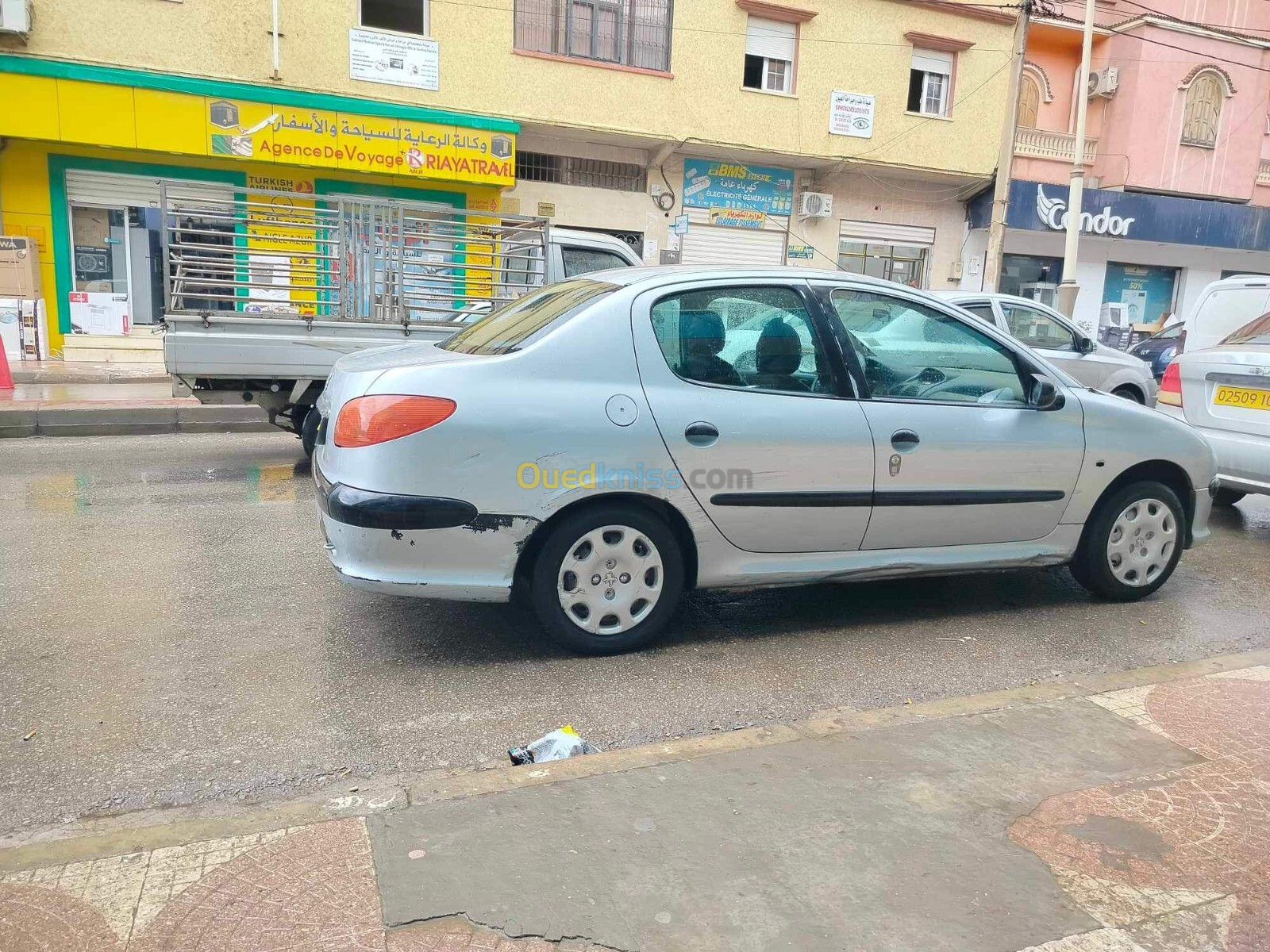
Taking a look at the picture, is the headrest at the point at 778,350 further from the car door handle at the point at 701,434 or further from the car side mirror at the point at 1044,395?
the car side mirror at the point at 1044,395

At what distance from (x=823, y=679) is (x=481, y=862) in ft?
6.27

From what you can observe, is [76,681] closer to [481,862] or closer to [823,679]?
[481,862]

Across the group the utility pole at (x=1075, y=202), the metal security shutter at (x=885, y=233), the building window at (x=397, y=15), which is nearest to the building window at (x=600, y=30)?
the building window at (x=397, y=15)

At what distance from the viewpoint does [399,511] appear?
3.75m

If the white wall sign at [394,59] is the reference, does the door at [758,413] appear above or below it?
below

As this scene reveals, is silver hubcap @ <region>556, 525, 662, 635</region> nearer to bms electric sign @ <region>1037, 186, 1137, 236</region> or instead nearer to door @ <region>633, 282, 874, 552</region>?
door @ <region>633, 282, 874, 552</region>

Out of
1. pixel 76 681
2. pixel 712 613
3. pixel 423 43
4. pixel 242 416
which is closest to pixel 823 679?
pixel 712 613

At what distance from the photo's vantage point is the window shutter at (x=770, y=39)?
18.2 meters

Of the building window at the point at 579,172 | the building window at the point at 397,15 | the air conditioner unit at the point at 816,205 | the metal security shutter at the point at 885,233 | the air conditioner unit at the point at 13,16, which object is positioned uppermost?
the building window at the point at 397,15

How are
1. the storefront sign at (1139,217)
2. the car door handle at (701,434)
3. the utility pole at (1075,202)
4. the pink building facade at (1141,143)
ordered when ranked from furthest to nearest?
the pink building facade at (1141,143), the storefront sign at (1139,217), the utility pole at (1075,202), the car door handle at (701,434)

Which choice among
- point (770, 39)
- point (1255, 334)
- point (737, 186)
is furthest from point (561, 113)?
point (1255, 334)

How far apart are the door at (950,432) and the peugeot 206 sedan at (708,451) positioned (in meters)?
0.01

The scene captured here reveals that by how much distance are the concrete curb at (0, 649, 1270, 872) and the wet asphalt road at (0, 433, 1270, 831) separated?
111 mm

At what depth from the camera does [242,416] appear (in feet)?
35.2
